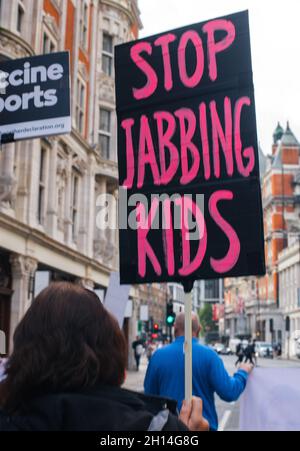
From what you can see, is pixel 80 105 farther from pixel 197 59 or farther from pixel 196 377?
pixel 196 377

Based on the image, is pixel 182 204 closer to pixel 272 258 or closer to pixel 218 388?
pixel 218 388

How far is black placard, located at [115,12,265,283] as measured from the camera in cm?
397

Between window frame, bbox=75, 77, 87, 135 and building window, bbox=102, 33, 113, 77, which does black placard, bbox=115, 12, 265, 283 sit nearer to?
window frame, bbox=75, 77, 87, 135

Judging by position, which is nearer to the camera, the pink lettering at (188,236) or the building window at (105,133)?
the pink lettering at (188,236)

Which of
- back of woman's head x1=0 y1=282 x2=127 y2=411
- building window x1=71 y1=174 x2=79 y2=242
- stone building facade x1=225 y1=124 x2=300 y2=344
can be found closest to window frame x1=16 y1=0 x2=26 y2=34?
building window x1=71 y1=174 x2=79 y2=242

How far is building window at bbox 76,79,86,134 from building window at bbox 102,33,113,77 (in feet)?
12.4

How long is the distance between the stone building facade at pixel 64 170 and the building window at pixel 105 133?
5 cm

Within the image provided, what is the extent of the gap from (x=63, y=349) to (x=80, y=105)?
2404cm

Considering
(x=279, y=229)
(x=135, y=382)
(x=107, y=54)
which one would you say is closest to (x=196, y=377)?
(x=135, y=382)

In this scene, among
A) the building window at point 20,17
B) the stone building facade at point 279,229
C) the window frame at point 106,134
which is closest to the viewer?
the building window at point 20,17

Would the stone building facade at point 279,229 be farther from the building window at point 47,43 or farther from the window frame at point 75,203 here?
the building window at point 47,43

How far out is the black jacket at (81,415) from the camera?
1876mm

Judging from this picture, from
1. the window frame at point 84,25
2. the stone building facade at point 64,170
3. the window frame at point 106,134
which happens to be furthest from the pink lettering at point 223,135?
the window frame at point 106,134

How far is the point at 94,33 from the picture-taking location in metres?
27.3
